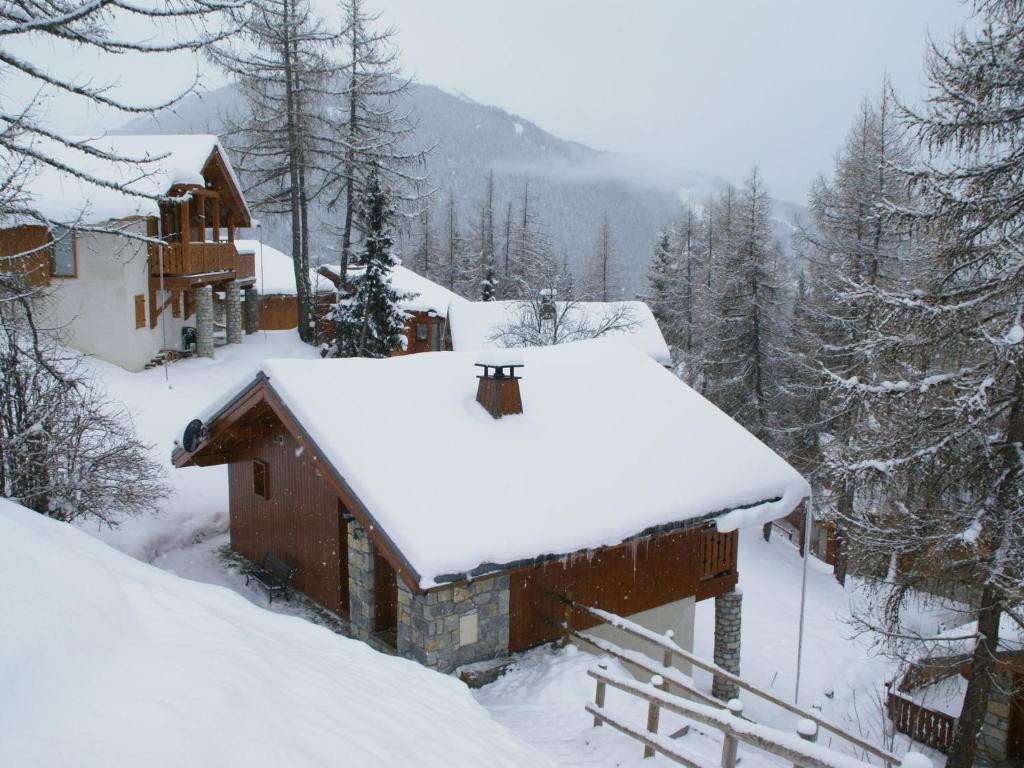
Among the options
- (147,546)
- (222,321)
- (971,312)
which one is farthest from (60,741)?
(222,321)

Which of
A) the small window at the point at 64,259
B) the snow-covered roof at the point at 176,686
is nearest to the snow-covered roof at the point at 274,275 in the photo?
the small window at the point at 64,259

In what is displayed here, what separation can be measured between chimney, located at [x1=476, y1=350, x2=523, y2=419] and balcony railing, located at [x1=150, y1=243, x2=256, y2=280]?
12273mm

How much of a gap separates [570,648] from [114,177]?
18.2m

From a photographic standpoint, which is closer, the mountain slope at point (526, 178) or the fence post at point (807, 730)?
the fence post at point (807, 730)

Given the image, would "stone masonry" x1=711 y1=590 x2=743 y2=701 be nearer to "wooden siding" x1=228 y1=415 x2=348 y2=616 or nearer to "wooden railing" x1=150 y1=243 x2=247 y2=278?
"wooden siding" x1=228 y1=415 x2=348 y2=616

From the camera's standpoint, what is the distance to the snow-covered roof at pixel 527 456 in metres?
10.5

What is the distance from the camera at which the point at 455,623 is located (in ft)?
33.6

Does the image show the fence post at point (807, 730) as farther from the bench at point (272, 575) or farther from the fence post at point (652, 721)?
the bench at point (272, 575)

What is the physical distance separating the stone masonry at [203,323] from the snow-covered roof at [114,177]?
366 centimetres

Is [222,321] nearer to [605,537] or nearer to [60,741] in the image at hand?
[605,537]

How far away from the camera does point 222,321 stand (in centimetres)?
3338

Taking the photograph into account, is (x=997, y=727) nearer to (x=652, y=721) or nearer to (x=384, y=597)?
(x=652, y=721)

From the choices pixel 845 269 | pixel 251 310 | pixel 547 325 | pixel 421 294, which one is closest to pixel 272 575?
pixel 547 325

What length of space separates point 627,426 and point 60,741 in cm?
1119
